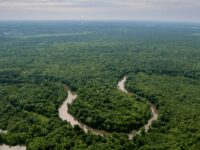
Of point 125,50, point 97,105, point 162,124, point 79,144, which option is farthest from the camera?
point 125,50

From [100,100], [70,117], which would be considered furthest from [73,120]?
[100,100]

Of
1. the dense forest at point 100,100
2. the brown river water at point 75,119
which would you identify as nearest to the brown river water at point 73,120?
the brown river water at point 75,119

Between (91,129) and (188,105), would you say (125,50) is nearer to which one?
(188,105)

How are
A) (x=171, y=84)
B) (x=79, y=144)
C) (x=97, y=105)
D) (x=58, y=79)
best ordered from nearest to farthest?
1. (x=79, y=144)
2. (x=97, y=105)
3. (x=171, y=84)
4. (x=58, y=79)

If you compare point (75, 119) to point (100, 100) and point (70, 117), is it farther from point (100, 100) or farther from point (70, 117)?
point (100, 100)

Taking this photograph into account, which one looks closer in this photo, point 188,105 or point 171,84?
point 188,105

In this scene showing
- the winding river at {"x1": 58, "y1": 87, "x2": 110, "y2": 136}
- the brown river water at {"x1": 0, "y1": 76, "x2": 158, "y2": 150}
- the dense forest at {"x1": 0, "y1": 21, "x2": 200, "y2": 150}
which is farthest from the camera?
the winding river at {"x1": 58, "y1": 87, "x2": 110, "y2": 136}

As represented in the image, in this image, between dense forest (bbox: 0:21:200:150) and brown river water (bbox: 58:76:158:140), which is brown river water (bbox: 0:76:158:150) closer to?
brown river water (bbox: 58:76:158:140)

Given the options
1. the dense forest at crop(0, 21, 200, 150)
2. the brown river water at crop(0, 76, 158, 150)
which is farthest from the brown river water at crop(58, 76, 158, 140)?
the dense forest at crop(0, 21, 200, 150)

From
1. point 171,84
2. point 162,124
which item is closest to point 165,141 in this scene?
point 162,124

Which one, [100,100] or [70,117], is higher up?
[100,100]
